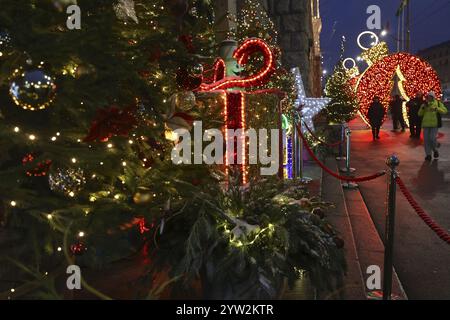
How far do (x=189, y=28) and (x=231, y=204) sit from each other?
154 centimetres

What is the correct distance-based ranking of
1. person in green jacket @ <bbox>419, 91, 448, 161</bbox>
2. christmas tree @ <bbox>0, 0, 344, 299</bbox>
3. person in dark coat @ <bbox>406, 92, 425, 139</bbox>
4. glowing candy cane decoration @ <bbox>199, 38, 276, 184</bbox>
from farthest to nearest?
person in dark coat @ <bbox>406, 92, 425, 139</bbox>, person in green jacket @ <bbox>419, 91, 448, 161</bbox>, glowing candy cane decoration @ <bbox>199, 38, 276, 184</bbox>, christmas tree @ <bbox>0, 0, 344, 299</bbox>

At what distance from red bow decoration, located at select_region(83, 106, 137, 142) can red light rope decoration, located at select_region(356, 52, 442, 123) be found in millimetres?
19152

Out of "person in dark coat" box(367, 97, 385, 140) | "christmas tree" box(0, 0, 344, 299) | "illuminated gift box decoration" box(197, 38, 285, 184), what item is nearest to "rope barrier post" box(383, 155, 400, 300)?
"christmas tree" box(0, 0, 344, 299)

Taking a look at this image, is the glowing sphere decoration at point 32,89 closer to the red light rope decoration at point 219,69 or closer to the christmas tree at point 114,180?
the christmas tree at point 114,180

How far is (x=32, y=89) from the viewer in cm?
229

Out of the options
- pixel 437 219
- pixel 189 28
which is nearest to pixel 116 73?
pixel 189 28

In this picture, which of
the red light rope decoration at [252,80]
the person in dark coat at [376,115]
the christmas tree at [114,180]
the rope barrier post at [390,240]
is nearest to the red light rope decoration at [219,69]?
the red light rope decoration at [252,80]

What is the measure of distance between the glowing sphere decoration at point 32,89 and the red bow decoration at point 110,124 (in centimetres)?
49

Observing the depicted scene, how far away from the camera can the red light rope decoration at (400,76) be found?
786 inches

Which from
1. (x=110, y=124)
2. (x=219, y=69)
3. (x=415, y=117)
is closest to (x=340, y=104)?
(x=415, y=117)

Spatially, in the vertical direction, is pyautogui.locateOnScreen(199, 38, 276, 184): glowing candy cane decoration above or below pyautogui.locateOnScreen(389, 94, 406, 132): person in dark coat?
below

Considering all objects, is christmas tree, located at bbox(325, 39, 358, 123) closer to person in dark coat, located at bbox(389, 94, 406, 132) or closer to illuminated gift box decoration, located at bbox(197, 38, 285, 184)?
person in dark coat, located at bbox(389, 94, 406, 132)

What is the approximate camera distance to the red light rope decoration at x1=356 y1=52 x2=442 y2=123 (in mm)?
19953
